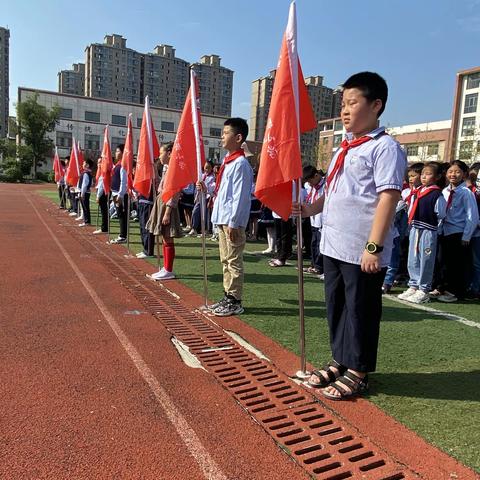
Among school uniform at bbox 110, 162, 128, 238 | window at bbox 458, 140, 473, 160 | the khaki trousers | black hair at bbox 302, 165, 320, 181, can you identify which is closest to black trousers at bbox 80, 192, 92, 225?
school uniform at bbox 110, 162, 128, 238

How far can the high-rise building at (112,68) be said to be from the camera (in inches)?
4350

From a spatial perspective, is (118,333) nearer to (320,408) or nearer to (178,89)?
(320,408)

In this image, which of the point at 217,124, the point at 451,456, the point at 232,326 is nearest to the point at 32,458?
the point at 451,456

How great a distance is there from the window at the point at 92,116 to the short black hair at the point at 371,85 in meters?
74.5

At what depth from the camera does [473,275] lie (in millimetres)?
6637

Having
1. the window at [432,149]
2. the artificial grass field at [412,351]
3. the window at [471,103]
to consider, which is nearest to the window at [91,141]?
the window at [432,149]

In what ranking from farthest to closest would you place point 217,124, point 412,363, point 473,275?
point 217,124 → point 473,275 → point 412,363

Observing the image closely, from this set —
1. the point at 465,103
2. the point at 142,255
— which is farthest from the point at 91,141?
the point at 142,255

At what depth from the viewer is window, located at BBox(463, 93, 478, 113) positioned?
67062 millimetres

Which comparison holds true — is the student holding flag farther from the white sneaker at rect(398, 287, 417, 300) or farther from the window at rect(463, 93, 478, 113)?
the window at rect(463, 93, 478, 113)

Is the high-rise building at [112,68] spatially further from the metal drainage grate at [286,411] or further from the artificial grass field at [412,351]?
the metal drainage grate at [286,411]

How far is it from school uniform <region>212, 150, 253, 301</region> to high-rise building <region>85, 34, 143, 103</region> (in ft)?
381

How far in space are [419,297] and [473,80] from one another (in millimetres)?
74529

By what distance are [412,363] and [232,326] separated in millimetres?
1857
